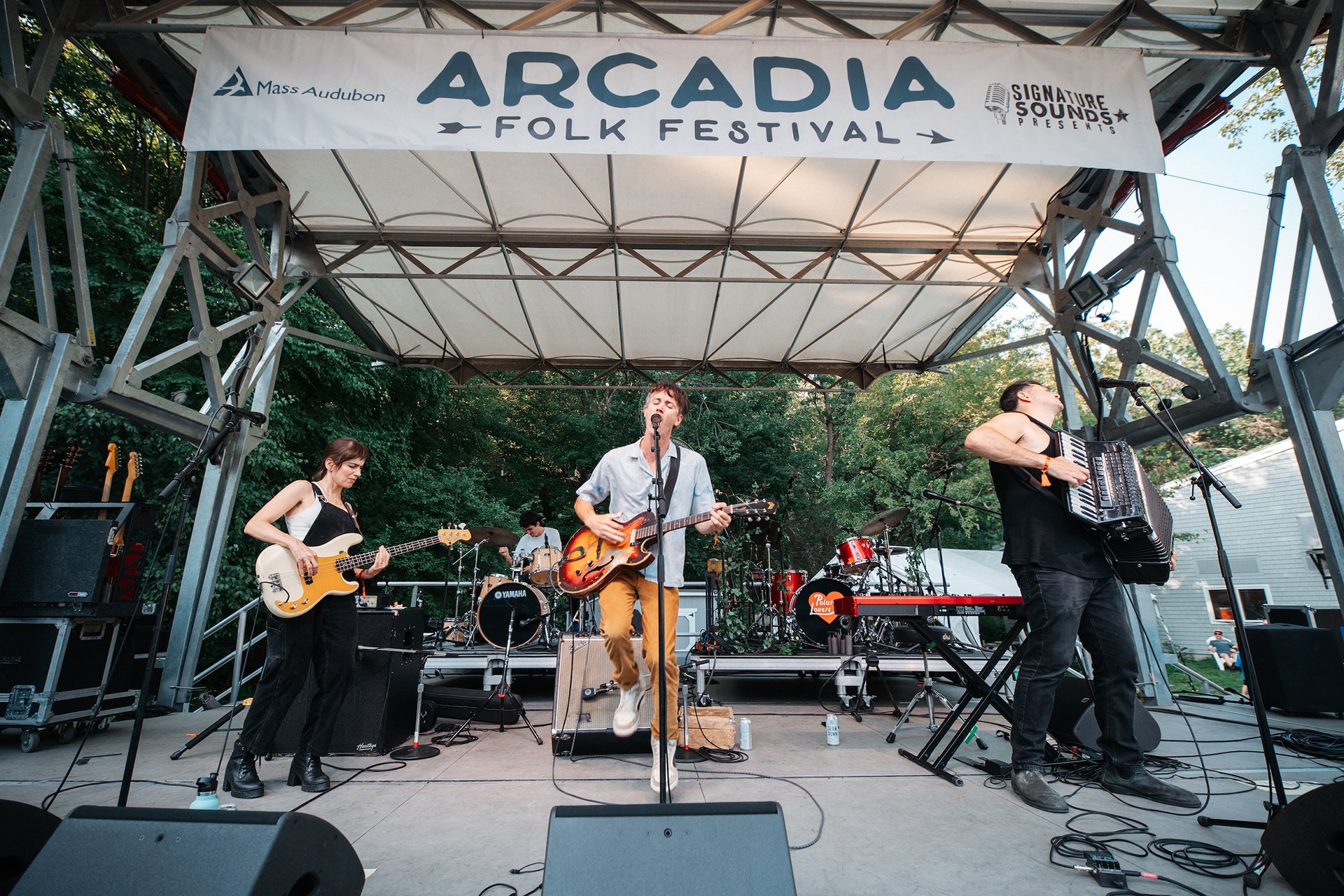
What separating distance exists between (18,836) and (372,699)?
2562 millimetres

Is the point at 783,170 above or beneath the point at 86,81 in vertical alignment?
beneath

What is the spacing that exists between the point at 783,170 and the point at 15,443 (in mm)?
5621

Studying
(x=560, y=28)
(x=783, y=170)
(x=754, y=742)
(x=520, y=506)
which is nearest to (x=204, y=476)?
(x=560, y=28)

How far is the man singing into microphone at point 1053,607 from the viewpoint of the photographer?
125 inches

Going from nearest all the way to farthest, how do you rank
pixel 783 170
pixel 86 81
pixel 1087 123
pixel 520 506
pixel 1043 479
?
pixel 1043 479
pixel 1087 123
pixel 783 170
pixel 86 81
pixel 520 506

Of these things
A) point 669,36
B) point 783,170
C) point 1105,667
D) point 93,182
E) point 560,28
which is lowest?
point 1105,667

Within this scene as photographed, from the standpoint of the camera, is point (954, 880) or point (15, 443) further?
point (15, 443)

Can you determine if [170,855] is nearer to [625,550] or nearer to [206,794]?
[206,794]

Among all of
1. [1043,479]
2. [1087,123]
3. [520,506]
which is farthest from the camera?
[520,506]

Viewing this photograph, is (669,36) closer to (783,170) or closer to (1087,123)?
(783,170)

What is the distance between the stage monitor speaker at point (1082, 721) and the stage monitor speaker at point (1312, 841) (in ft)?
4.98

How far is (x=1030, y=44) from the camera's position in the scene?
375 cm

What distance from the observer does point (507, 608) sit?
7332mm

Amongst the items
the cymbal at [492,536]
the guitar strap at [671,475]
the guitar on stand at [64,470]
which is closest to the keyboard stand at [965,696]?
the guitar strap at [671,475]
